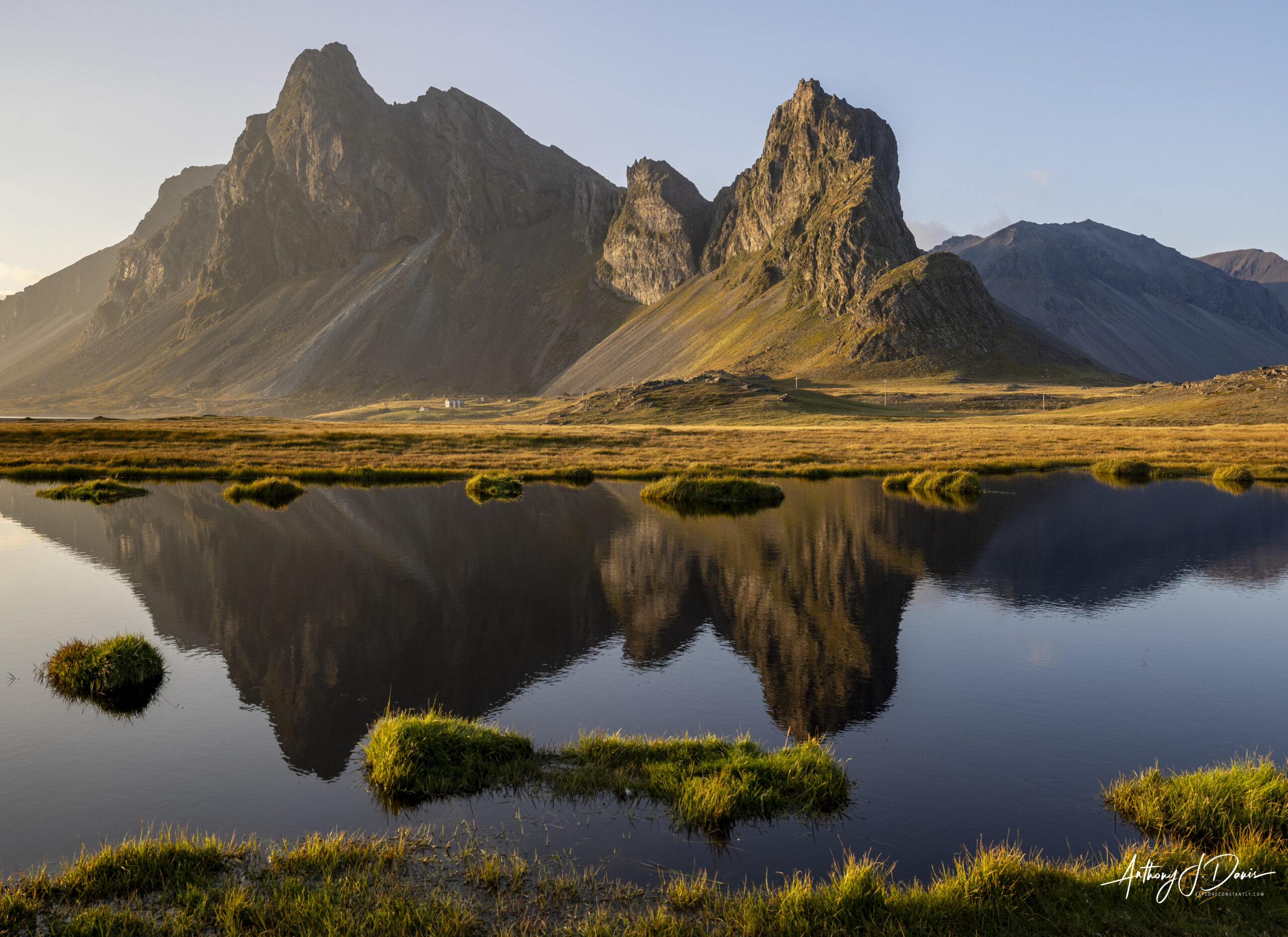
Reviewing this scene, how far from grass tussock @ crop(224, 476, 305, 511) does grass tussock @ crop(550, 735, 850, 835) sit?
37023 millimetres

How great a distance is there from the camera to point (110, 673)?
17.1 m

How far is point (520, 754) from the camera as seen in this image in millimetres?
13102

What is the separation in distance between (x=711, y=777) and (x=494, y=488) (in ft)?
134

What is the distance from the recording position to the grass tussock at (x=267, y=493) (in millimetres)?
46438

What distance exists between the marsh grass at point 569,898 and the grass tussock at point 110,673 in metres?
8.05

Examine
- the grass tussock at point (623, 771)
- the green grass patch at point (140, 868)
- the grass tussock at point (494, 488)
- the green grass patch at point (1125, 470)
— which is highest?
the grass tussock at point (494, 488)

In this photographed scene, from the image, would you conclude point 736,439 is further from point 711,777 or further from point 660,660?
point 711,777

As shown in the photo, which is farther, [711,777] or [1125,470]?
[1125,470]

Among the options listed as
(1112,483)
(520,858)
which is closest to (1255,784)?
(520,858)

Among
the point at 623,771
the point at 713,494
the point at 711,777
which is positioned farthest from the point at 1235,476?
the point at 623,771

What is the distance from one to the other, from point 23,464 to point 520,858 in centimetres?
7551

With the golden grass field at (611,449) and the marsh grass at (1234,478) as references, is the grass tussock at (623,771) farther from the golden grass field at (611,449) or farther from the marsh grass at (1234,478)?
the marsh grass at (1234,478)

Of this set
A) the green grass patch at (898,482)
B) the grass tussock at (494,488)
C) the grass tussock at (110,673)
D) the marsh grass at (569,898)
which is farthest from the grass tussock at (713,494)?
the marsh grass at (569,898)

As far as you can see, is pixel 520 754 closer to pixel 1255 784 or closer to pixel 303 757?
pixel 303 757
